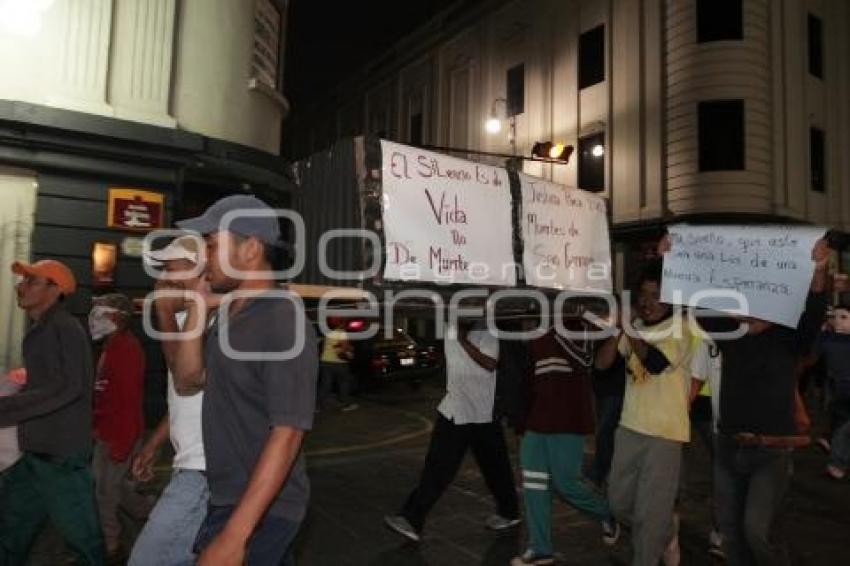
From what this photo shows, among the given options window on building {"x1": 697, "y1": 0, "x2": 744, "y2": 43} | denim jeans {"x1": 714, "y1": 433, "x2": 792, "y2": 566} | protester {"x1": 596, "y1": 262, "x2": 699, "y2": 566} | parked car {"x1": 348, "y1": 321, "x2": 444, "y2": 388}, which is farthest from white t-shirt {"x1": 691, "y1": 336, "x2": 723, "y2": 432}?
window on building {"x1": 697, "y1": 0, "x2": 744, "y2": 43}

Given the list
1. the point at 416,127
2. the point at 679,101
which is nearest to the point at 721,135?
the point at 679,101

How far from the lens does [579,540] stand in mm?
5262

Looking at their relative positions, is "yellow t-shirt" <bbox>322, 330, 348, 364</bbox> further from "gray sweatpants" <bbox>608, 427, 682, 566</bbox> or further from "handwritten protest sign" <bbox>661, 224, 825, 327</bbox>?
"handwritten protest sign" <bbox>661, 224, 825, 327</bbox>

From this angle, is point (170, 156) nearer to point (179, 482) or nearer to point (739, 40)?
point (179, 482)

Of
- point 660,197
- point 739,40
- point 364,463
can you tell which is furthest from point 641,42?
point 364,463

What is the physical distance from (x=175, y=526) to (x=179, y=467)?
0.92ft

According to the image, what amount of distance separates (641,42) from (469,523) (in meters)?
17.5

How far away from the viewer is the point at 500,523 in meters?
5.45

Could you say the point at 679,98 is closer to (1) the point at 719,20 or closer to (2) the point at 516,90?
(1) the point at 719,20

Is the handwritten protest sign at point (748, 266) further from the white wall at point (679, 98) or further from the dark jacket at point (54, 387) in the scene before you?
the white wall at point (679, 98)

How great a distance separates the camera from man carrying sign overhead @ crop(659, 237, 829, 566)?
3.69 metres

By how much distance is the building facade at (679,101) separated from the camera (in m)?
18.2

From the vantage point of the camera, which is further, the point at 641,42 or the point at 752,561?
the point at 641,42

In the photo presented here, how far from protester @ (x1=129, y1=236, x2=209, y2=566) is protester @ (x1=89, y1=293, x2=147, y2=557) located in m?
1.21
